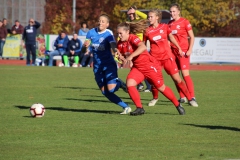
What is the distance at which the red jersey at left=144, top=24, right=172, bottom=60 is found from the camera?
12.9 metres

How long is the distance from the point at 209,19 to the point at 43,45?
2096cm

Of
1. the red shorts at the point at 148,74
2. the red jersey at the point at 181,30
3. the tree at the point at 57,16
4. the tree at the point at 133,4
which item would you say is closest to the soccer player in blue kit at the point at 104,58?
the red shorts at the point at 148,74

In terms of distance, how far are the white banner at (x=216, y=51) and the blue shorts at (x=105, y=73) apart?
22.9 m

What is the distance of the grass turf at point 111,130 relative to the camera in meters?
7.67

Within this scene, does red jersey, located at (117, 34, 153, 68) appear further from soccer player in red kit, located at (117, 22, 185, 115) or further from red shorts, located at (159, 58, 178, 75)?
red shorts, located at (159, 58, 178, 75)

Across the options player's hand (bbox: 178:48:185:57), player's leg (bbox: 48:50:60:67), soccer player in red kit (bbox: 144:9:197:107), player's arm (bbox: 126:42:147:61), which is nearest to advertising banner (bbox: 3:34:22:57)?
player's leg (bbox: 48:50:60:67)

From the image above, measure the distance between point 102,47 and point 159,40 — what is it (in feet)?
5.15

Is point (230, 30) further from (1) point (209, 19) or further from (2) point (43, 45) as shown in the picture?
(2) point (43, 45)

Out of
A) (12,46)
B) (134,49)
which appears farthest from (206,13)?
(134,49)

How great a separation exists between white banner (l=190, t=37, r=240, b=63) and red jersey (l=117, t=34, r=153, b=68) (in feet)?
76.4

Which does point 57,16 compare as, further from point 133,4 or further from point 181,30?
point 181,30

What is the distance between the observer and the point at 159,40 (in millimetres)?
13117

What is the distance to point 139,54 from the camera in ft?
36.8

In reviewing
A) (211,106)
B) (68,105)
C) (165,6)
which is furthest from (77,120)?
(165,6)
